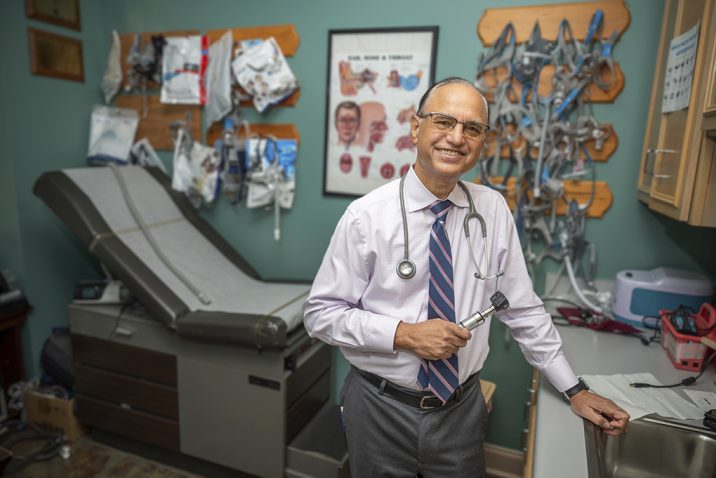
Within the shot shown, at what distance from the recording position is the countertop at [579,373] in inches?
41.7

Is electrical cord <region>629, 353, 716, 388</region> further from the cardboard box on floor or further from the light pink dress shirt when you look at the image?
the cardboard box on floor

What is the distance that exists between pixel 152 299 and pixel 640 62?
2.27 metres

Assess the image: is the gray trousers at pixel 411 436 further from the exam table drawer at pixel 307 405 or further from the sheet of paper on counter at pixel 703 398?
the exam table drawer at pixel 307 405

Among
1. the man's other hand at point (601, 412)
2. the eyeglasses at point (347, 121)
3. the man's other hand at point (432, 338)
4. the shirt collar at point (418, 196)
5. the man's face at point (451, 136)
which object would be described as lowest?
the man's other hand at point (601, 412)

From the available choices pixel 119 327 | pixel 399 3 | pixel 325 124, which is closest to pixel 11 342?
pixel 119 327

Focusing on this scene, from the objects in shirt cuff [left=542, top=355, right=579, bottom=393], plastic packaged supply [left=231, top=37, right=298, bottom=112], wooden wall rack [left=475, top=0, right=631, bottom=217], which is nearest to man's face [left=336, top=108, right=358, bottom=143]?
plastic packaged supply [left=231, top=37, right=298, bottom=112]

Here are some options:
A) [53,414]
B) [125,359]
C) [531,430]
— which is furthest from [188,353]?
[531,430]

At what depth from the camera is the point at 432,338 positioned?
1.13 meters

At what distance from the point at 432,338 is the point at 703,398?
866 millimetres

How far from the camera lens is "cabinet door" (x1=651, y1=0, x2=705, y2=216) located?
56.1 inches

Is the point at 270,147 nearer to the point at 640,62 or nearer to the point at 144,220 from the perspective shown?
the point at 144,220

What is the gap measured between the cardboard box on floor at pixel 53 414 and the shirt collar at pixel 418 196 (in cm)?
221

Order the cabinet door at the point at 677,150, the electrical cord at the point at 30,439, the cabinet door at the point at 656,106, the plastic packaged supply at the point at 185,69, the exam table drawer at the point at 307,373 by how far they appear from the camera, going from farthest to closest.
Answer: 1. the plastic packaged supply at the point at 185,69
2. the electrical cord at the point at 30,439
3. the exam table drawer at the point at 307,373
4. the cabinet door at the point at 656,106
5. the cabinet door at the point at 677,150

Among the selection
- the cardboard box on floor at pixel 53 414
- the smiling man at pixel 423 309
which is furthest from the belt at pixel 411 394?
the cardboard box on floor at pixel 53 414
